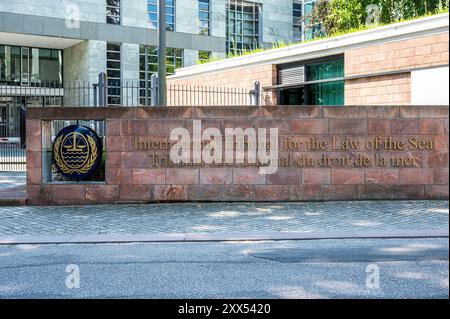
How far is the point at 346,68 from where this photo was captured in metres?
18.7

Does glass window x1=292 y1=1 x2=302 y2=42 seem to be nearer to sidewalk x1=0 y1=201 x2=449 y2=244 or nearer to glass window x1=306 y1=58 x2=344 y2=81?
glass window x1=306 y1=58 x2=344 y2=81

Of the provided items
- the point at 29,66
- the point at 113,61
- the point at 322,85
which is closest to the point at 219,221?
the point at 322,85

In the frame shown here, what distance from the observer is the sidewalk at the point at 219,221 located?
8125mm

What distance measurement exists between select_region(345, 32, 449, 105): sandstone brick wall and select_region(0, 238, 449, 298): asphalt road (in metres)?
9.85

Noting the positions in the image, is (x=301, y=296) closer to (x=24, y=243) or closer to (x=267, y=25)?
(x=24, y=243)

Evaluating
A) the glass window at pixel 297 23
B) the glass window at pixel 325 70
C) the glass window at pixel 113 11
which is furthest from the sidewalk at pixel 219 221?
the glass window at pixel 297 23

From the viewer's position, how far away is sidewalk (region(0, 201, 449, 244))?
8125 mm

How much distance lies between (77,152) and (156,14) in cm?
3288

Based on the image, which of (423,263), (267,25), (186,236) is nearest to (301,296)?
(423,263)

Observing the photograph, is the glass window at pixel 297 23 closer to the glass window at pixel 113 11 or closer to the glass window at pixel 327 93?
the glass window at pixel 113 11

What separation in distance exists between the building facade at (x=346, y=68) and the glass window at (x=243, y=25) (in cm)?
2467

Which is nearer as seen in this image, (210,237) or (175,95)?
(210,237)

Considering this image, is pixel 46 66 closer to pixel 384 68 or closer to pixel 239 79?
pixel 239 79

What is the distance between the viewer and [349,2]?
31188 millimetres
